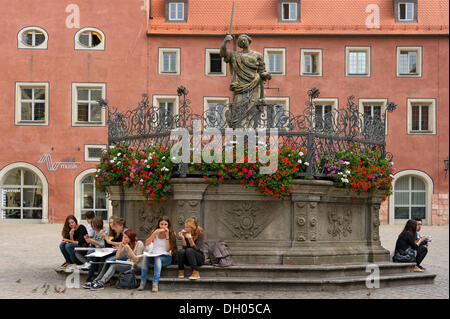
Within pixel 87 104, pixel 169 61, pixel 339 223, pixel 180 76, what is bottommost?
pixel 339 223

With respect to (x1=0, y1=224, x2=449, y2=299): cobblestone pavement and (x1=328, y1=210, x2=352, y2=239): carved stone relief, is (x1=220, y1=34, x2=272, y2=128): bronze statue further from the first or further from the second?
(x1=0, y1=224, x2=449, y2=299): cobblestone pavement

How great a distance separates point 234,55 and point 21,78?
21.1 meters

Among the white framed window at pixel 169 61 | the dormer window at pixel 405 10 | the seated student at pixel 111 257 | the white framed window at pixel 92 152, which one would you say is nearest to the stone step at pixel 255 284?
the seated student at pixel 111 257

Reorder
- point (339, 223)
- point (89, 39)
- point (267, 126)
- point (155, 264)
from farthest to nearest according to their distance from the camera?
1. point (89, 39)
2. point (339, 223)
3. point (267, 126)
4. point (155, 264)

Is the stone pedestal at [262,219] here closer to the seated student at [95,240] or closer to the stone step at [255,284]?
the stone step at [255,284]

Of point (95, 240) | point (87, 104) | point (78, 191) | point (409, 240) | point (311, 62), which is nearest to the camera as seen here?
point (95, 240)

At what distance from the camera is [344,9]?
34469 millimetres

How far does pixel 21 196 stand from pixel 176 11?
1162 cm

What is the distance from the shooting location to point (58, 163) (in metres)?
32.2

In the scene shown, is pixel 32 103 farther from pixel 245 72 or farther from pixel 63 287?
pixel 63 287

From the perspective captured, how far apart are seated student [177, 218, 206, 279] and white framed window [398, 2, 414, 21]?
26143mm

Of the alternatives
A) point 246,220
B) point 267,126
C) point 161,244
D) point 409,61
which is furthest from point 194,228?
point 409,61

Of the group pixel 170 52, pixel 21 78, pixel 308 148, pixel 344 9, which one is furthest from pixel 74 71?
pixel 308 148

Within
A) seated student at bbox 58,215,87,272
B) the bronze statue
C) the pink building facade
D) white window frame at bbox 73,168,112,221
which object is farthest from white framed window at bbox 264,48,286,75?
seated student at bbox 58,215,87,272
